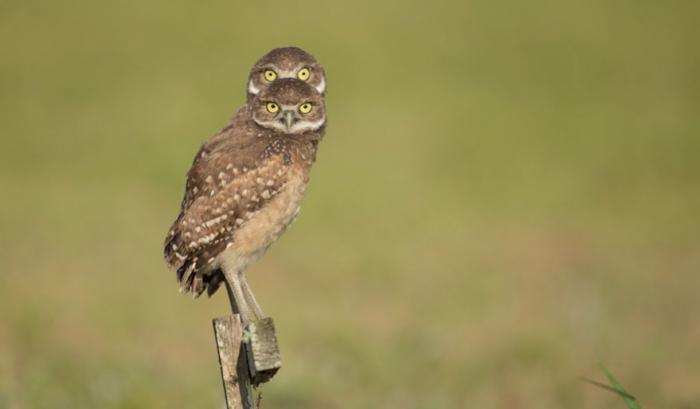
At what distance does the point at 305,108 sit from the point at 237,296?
3.16 ft

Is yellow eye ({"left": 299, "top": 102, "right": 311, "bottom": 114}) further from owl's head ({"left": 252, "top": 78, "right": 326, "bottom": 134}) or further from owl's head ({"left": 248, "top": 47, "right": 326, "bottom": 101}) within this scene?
owl's head ({"left": 248, "top": 47, "right": 326, "bottom": 101})

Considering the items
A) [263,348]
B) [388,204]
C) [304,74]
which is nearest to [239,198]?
[304,74]

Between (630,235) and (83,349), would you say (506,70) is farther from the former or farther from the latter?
(83,349)

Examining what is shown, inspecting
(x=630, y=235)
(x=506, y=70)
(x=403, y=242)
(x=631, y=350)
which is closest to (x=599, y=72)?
(x=506, y=70)

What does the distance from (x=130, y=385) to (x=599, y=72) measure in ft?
44.5

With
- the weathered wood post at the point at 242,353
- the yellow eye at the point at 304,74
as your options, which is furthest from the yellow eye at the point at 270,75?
the weathered wood post at the point at 242,353

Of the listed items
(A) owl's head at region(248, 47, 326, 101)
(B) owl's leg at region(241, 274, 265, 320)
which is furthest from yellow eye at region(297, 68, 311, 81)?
(B) owl's leg at region(241, 274, 265, 320)

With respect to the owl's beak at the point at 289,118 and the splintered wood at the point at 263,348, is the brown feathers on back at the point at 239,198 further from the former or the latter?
the splintered wood at the point at 263,348

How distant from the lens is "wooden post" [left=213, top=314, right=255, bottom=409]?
5.27 m

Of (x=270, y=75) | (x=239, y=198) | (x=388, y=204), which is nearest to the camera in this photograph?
(x=239, y=198)

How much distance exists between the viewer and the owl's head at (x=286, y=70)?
21.7ft

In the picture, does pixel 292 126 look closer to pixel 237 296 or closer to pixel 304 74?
pixel 304 74

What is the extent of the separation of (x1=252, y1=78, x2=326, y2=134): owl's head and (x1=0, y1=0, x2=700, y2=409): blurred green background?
3.56 m

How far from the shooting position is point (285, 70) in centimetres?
659
